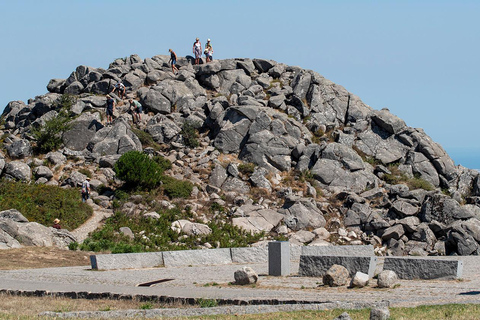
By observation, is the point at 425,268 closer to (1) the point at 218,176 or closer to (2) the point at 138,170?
(1) the point at 218,176

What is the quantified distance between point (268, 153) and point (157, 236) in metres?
12.2

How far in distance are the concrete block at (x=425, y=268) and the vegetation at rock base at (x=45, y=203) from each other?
18.0 m

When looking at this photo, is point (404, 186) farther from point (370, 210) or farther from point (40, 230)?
point (40, 230)

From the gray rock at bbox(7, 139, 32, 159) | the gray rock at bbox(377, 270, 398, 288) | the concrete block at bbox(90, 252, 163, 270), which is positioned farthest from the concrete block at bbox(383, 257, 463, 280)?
the gray rock at bbox(7, 139, 32, 159)

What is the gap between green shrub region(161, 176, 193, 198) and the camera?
116ft

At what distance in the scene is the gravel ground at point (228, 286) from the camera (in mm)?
14883

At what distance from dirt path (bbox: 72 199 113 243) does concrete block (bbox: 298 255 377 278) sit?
1310 centimetres

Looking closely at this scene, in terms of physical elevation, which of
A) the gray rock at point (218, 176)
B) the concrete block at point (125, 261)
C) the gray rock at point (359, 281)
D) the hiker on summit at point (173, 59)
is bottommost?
the gray rock at point (359, 281)

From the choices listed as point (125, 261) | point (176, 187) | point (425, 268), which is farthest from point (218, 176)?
point (425, 268)

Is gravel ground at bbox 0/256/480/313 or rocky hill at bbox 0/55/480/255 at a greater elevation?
rocky hill at bbox 0/55/480/255

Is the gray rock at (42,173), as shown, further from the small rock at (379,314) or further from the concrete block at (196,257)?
the small rock at (379,314)

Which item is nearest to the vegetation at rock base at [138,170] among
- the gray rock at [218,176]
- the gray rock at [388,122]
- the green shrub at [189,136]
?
the gray rock at [218,176]

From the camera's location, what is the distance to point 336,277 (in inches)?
693

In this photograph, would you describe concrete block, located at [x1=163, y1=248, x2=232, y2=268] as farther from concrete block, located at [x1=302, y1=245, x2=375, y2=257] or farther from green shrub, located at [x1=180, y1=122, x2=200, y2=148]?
green shrub, located at [x1=180, y1=122, x2=200, y2=148]
